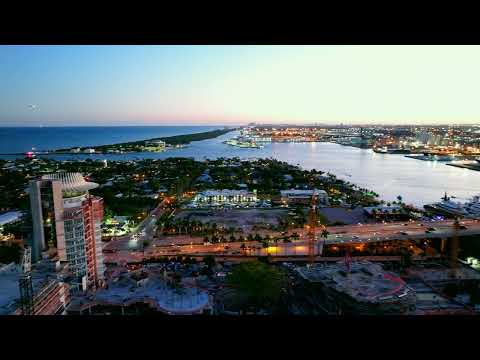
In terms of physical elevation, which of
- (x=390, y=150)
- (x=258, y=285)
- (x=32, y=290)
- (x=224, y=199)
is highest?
(x=32, y=290)

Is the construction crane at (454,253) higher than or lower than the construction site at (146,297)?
lower

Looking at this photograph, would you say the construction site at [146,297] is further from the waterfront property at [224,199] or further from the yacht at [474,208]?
the yacht at [474,208]

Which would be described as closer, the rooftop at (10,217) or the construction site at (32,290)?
the construction site at (32,290)

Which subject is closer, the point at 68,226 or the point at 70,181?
the point at 68,226

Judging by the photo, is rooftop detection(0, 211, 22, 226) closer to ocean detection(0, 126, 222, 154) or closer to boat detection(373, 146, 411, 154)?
ocean detection(0, 126, 222, 154)

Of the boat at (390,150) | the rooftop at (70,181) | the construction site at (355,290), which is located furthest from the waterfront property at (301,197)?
the boat at (390,150)

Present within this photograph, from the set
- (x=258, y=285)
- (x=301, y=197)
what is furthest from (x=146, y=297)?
(x=301, y=197)

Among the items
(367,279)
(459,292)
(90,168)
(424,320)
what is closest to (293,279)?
(367,279)

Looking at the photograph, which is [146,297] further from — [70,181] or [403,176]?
[403,176]
